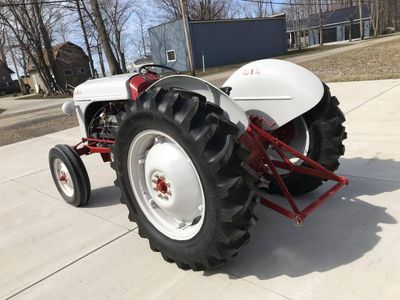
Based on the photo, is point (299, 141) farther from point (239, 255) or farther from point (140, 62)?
point (140, 62)

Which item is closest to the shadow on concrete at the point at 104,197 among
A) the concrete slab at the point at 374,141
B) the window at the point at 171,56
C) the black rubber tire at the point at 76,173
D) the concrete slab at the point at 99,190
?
the concrete slab at the point at 99,190

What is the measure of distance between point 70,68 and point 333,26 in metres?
35.9

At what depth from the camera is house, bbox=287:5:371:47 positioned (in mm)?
53656

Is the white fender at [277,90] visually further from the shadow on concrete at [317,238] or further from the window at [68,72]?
the window at [68,72]

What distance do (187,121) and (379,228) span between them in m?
1.73

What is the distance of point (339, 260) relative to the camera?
8.50 ft

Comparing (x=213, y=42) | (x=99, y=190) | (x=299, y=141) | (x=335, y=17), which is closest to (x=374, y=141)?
(x=299, y=141)

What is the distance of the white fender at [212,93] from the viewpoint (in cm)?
255

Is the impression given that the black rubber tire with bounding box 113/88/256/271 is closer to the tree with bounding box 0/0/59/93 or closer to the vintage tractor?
the vintage tractor

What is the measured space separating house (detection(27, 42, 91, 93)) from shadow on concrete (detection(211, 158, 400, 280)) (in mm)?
36411

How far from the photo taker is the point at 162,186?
274cm

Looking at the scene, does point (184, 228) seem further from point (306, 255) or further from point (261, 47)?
point (261, 47)

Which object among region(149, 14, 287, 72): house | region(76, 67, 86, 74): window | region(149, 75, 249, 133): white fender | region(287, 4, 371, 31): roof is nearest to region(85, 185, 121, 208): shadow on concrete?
region(149, 75, 249, 133): white fender

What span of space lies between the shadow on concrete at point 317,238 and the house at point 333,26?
178 ft
